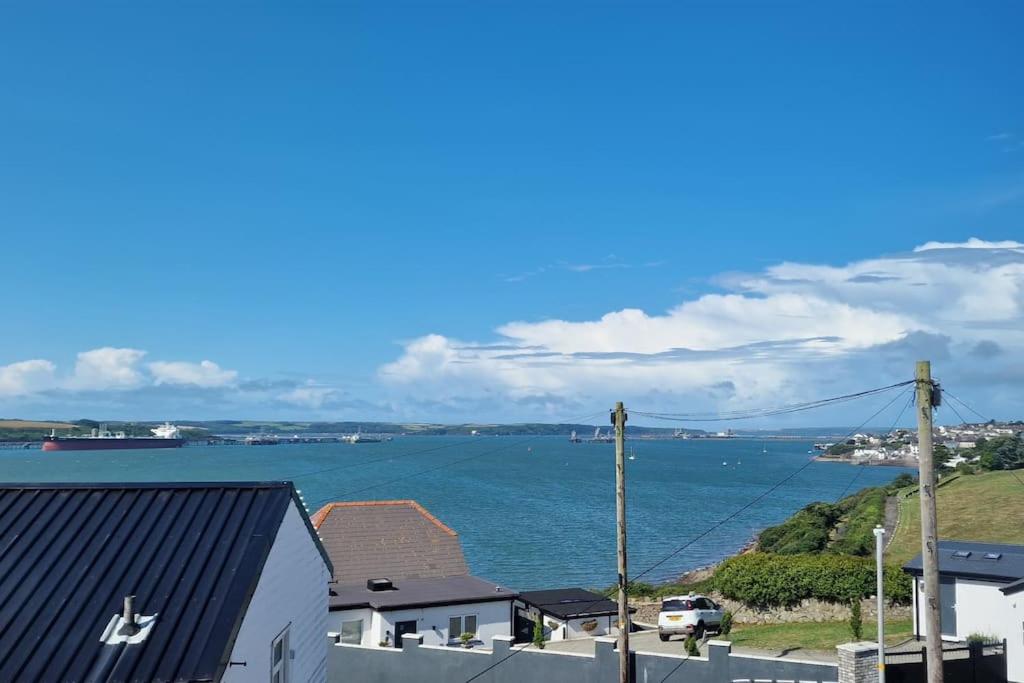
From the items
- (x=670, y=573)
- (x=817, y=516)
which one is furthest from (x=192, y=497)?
(x=817, y=516)

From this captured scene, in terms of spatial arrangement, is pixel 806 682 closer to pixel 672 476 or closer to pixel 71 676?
pixel 71 676

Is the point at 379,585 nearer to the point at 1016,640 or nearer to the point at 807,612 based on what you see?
the point at 807,612

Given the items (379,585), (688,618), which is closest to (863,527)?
(688,618)

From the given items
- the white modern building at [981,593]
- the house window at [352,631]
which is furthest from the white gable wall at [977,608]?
the house window at [352,631]

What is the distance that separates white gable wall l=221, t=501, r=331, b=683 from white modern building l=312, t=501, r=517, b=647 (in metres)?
14.4

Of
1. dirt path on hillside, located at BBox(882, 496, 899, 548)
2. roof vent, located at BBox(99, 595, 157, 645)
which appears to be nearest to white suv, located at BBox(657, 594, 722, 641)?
roof vent, located at BBox(99, 595, 157, 645)

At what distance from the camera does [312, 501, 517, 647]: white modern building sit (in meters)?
30.9

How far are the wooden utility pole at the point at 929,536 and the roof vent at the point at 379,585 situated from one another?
2279 centimetres

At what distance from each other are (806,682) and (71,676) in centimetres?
1815

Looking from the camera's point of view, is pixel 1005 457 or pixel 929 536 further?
pixel 1005 457

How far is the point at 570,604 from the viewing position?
3422 cm

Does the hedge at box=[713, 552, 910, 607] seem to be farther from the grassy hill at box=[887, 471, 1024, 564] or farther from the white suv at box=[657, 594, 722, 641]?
the grassy hill at box=[887, 471, 1024, 564]

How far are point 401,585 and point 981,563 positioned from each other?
21.2 metres

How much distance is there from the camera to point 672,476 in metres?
174
